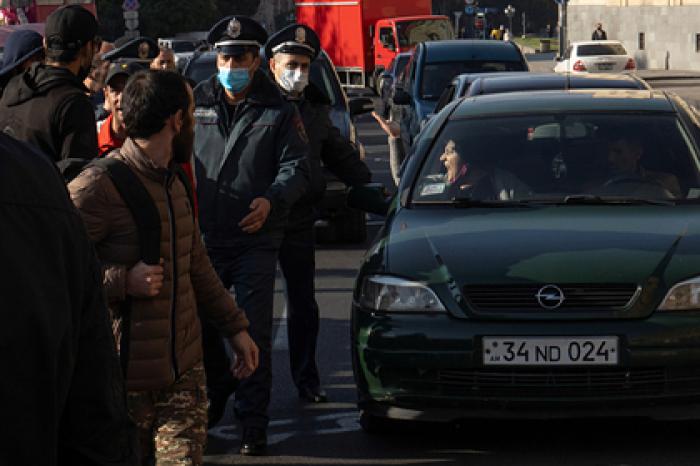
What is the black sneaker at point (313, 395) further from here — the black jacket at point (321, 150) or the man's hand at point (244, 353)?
the man's hand at point (244, 353)

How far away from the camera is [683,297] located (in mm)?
6555

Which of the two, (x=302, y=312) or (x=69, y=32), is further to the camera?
(x=302, y=312)

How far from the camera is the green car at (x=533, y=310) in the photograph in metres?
6.48

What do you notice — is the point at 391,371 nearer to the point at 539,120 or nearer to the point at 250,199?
the point at 250,199

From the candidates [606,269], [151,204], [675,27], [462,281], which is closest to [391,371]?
[462,281]

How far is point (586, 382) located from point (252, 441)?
1362mm

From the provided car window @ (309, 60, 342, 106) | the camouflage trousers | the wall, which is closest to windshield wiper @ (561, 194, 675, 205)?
the camouflage trousers

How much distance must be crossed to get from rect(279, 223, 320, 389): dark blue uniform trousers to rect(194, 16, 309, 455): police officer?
0.67m

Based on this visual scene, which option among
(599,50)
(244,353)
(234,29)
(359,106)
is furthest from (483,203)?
(599,50)

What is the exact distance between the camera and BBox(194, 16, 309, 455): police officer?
6918mm

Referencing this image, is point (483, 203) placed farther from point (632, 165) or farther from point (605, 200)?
point (632, 165)

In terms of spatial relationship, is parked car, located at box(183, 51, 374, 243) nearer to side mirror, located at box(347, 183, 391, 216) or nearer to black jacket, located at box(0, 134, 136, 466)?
side mirror, located at box(347, 183, 391, 216)

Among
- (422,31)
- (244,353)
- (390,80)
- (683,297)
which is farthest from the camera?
(422,31)

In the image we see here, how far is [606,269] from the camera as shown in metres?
6.64
